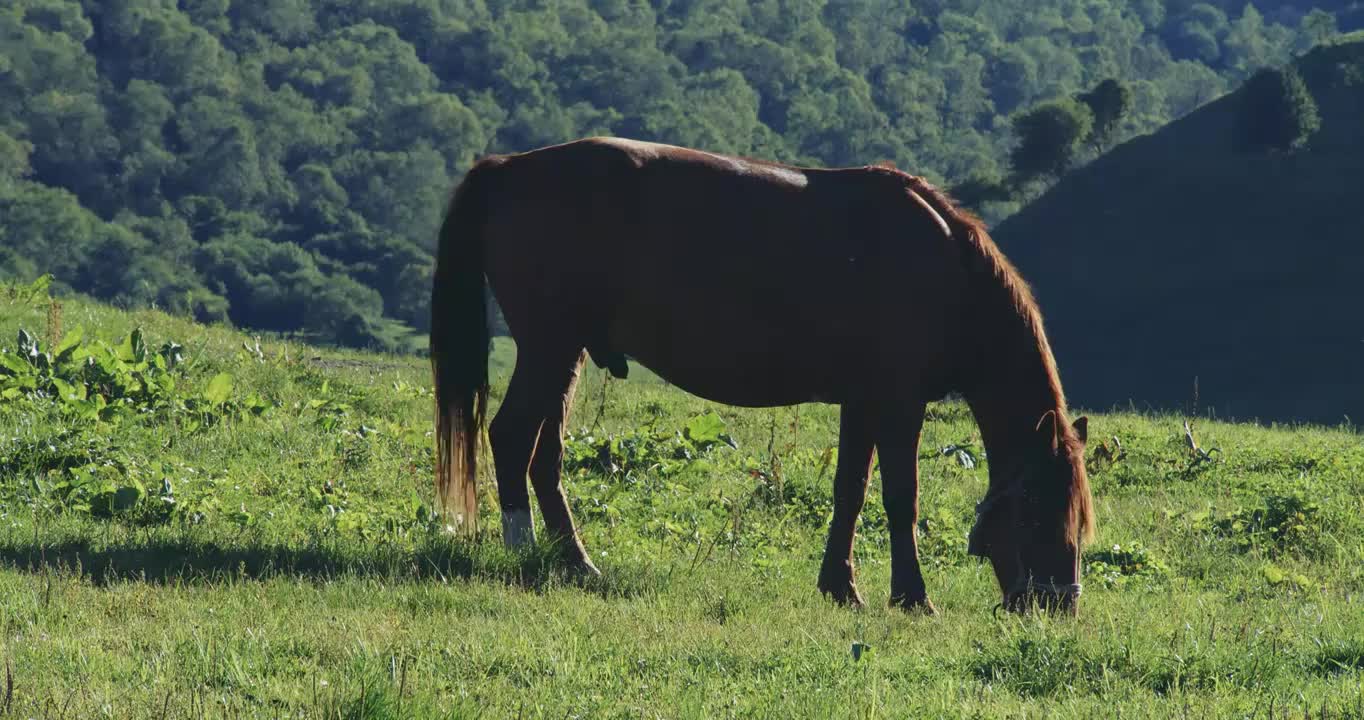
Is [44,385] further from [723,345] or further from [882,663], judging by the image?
[882,663]

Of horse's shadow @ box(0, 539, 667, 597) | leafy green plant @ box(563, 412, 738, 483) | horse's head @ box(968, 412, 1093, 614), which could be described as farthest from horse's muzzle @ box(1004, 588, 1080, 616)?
leafy green plant @ box(563, 412, 738, 483)

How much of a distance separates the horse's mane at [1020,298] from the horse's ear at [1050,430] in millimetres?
24

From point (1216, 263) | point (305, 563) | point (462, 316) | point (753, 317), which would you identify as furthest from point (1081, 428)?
point (1216, 263)

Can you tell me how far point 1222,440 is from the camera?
14109 mm

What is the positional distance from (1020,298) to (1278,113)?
258ft

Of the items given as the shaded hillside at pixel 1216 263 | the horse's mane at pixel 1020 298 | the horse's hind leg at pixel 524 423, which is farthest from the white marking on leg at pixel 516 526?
the shaded hillside at pixel 1216 263

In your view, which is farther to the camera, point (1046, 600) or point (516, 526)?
point (516, 526)

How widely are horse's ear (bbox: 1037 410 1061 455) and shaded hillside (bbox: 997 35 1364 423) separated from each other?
47886 millimetres

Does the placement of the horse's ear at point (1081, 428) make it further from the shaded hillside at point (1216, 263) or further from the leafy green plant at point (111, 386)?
the shaded hillside at point (1216, 263)

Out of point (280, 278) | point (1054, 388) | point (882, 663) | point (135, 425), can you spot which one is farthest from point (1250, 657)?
point (280, 278)

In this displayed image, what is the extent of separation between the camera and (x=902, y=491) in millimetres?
8281

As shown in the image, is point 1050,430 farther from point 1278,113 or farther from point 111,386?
point 1278,113

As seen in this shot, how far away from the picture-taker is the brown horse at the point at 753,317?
324 inches

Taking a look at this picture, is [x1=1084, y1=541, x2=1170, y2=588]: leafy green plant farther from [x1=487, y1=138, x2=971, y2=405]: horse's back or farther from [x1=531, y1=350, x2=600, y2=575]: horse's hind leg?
[x1=531, y1=350, x2=600, y2=575]: horse's hind leg
